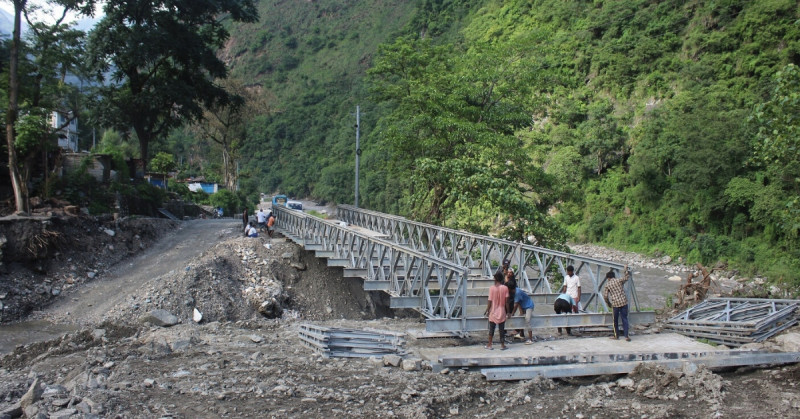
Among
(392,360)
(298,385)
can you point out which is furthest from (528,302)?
(298,385)

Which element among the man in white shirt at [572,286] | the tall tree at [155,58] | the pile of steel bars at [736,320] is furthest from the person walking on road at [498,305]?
the tall tree at [155,58]

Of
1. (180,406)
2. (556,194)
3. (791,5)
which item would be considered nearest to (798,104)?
(556,194)

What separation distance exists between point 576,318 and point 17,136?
16.9 meters

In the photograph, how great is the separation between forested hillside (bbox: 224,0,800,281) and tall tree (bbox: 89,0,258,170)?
881 cm

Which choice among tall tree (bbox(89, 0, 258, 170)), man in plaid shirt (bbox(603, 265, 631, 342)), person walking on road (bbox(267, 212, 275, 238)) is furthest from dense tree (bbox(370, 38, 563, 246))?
tall tree (bbox(89, 0, 258, 170))

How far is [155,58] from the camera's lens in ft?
77.6

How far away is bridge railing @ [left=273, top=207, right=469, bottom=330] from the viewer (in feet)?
31.4

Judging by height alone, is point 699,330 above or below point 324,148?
below

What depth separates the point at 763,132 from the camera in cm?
1141

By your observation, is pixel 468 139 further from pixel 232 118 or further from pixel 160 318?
pixel 232 118

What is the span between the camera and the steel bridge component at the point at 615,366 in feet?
25.0

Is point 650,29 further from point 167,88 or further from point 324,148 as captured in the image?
point 324,148

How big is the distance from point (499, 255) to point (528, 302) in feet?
13.1

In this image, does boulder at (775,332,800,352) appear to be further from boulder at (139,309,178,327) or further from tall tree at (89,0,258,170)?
tall tree at (89,0,258,170)
